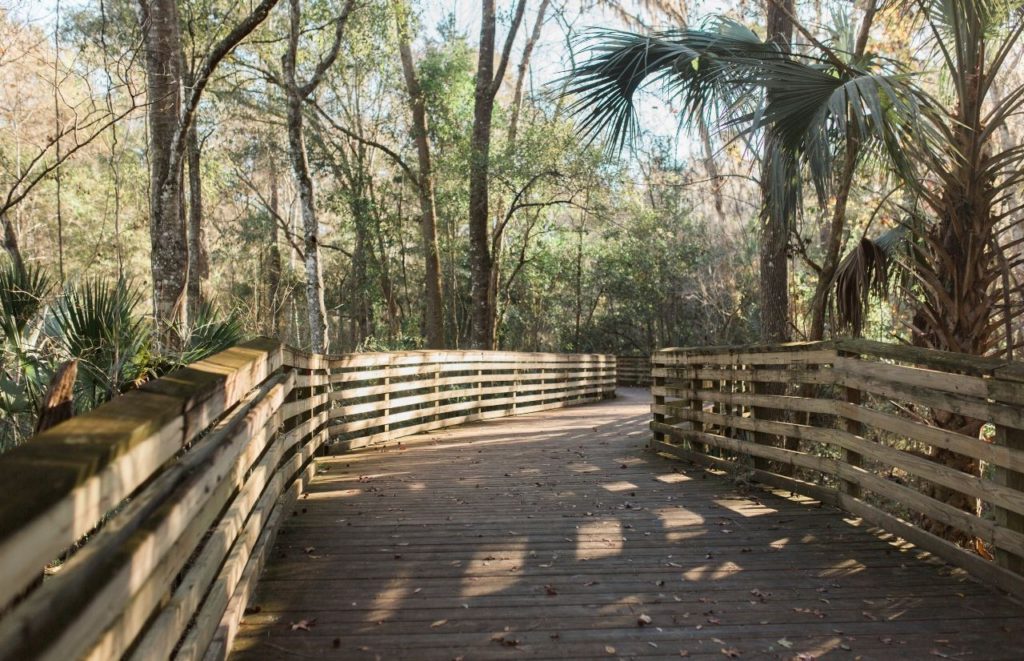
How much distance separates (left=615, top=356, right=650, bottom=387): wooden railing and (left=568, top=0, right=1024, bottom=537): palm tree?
23.4 metres

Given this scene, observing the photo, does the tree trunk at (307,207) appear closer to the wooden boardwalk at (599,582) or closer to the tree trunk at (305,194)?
the tree trunk at (305,194)

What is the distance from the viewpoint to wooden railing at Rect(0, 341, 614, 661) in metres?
1.38

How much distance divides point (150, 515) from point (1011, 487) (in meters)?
3.92

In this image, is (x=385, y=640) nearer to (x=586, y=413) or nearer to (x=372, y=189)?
(x=586, y=413)

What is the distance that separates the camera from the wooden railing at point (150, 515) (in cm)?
138

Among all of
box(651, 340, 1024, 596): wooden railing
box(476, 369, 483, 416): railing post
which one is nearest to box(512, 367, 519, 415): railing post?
box(476, 369, 483, 416): railing post

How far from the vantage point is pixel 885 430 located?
18.0ft

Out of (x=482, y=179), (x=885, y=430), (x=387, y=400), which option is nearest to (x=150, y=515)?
(x=885, y=430)

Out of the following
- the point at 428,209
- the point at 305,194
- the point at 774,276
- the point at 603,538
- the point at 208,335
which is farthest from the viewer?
the point at 428,209

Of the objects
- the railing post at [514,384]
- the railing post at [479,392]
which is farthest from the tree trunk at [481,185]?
the railing post at [479,392]

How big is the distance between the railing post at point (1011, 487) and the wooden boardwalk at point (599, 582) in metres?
0.18

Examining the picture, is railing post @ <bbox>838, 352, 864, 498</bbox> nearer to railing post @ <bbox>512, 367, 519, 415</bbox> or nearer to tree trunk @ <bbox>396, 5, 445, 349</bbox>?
railing post @ <bbox>512, 367, 519, 415</bbox>

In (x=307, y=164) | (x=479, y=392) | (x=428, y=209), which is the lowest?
(x=479, y=392)

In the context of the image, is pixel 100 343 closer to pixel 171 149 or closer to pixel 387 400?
pixel 171 149
